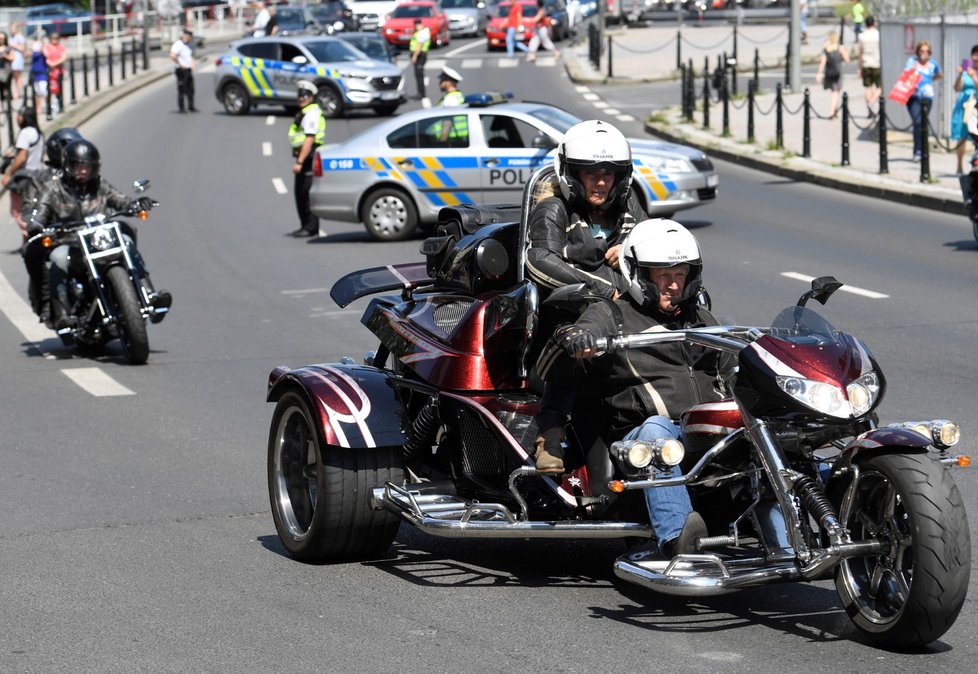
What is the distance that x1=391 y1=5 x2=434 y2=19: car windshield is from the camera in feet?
195

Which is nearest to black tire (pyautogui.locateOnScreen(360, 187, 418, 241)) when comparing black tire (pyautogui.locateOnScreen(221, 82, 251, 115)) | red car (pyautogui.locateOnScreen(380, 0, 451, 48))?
black tire (pyautogui.locateOnScreen(221, 82, 251, 115))

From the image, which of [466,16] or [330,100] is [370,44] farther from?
[466,16]

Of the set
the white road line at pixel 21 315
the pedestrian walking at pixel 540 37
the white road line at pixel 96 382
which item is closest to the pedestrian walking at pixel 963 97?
the white road line at pixel 21 315

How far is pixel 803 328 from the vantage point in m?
5.52

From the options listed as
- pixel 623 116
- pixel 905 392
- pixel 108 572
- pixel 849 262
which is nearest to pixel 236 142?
pixel 623 116

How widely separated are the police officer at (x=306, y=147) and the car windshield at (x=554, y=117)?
279 cm

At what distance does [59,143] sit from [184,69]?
27.2 m

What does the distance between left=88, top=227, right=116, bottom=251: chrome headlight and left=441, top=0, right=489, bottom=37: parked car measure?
53.7 meters

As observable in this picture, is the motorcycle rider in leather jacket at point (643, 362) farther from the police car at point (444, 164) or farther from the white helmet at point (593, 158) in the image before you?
the police car at point (444, 164)

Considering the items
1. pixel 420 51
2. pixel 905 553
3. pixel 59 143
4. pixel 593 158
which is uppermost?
pixel 420 51

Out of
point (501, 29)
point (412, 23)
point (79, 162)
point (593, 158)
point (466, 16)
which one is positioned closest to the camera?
point (593, 158)

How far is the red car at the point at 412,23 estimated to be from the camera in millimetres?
58562

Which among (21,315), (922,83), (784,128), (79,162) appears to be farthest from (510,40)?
(79,162)

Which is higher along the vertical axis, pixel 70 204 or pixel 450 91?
pixel 450 91
